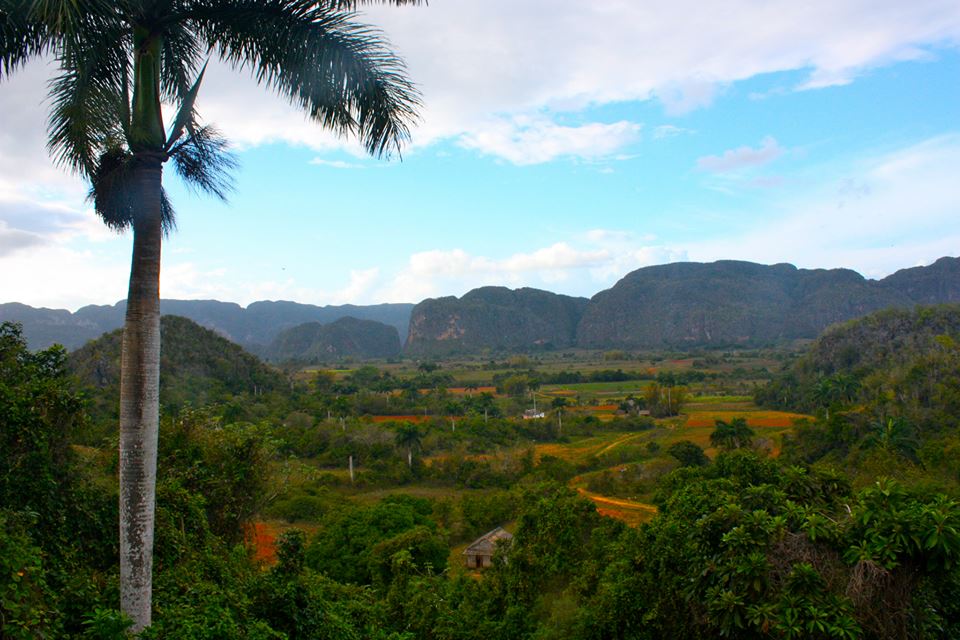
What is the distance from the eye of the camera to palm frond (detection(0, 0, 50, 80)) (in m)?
3.30

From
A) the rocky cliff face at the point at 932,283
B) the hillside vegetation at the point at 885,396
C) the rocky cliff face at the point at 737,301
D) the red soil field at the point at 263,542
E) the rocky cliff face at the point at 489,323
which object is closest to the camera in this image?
the red soil field at the point at 263,542

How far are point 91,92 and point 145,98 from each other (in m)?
0.31

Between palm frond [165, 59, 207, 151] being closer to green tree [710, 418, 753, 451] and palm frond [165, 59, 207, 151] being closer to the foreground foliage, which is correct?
the foreground foliage

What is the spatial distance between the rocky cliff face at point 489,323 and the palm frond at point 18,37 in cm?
12663

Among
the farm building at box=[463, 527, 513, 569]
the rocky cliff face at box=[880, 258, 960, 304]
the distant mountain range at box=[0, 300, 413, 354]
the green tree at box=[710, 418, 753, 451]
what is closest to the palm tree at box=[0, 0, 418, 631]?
the farm building at box=[463, 527, 513, 569]

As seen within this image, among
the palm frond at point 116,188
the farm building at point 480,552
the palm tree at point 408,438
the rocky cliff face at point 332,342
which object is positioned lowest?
the farm building at point 480,552

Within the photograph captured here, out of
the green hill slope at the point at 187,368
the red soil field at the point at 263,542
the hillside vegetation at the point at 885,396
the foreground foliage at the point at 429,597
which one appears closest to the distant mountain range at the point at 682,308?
the hillside vegetation at the point at 885,396

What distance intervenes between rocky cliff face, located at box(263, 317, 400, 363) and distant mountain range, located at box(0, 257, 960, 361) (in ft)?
0.76

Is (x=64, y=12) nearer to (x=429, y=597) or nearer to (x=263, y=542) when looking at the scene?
(x=429, y=597)

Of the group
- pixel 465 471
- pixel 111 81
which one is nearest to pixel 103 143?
pixel 111 81

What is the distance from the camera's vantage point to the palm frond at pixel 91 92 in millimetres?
3430

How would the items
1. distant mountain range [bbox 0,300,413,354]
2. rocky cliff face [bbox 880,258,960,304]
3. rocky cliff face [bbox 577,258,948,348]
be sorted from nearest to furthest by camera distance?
distant mountain range [bbox 0,300,413,354] < rocky cliff face [bbox 880,258,960,304] < rocky cliff face [bbox 577,258,948,348]

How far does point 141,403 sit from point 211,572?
272 centimetres

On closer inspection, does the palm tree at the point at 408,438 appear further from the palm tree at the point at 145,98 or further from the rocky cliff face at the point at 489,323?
the rocky cliff face at the point at 489,323
